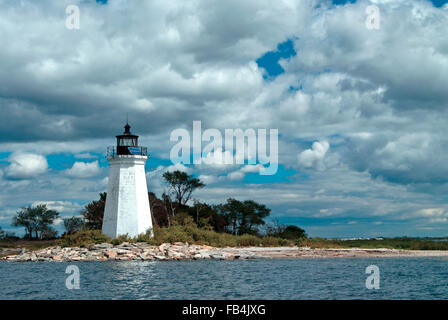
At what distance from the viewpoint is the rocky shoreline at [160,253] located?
43062 mm

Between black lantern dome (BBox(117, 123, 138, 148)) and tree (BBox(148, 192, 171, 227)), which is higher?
black lantern dome (BBox(117, 123, 138, 148))

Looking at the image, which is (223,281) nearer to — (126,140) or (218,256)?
(218,256)

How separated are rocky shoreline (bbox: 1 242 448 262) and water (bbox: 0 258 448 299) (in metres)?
2.83

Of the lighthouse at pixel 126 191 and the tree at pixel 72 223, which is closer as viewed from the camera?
the lighthouse at pixel 126 191

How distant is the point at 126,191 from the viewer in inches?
1762

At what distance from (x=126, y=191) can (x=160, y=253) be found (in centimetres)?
640

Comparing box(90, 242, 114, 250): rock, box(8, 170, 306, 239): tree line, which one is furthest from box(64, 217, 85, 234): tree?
box(90, 242, 114, 250): rock

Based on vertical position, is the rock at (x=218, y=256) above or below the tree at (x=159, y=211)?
below

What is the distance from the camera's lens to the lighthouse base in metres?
44.8

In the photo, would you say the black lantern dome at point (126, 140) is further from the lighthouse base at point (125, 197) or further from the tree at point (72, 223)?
the tree at point (72, 223)

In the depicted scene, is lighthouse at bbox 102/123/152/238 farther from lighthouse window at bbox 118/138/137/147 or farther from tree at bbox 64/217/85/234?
tree at bbox 64/217/85/234

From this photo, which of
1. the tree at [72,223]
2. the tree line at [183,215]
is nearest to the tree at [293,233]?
the tree line at [183,215]

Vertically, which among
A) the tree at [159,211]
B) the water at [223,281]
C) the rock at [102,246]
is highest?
the tree at [159,211]
